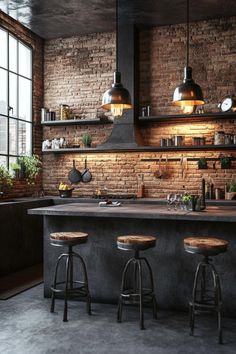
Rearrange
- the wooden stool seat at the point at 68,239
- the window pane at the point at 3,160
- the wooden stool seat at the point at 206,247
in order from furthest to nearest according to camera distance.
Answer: the window pane at the point at 3,160 → the wooden stool seat at the point at 68,239 → the wooden stool seat at the point at 206,247

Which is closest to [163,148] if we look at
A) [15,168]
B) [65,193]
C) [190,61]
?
[190,61]

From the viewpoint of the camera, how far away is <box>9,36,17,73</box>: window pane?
743cm

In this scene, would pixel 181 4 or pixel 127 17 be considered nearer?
pixel 181 4

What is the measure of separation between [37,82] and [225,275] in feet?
18.0

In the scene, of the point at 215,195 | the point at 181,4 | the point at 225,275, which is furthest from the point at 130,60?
the point at 225,275

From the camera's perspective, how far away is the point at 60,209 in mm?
4762

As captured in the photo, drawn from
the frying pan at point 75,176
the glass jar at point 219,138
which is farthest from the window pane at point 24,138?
the glass jar at point 219,138

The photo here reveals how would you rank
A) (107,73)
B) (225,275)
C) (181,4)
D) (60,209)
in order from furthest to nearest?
(107,73) < (181,4) < (60,209) < (225,275)

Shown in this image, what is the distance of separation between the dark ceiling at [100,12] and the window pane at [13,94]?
988mm

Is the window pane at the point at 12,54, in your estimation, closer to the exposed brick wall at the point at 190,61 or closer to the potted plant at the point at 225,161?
the exposed brick wall at the point at 190,61

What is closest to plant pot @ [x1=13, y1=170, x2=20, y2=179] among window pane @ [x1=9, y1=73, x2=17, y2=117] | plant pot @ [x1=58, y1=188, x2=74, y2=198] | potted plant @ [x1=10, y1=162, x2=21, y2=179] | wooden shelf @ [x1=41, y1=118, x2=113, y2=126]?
potted plant @ [x1=10, y1=162, x2=21, y2=179]

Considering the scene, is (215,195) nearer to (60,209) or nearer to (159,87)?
(159,87)

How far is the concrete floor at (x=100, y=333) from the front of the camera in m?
3.54

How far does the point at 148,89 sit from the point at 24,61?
2377 millimetres
